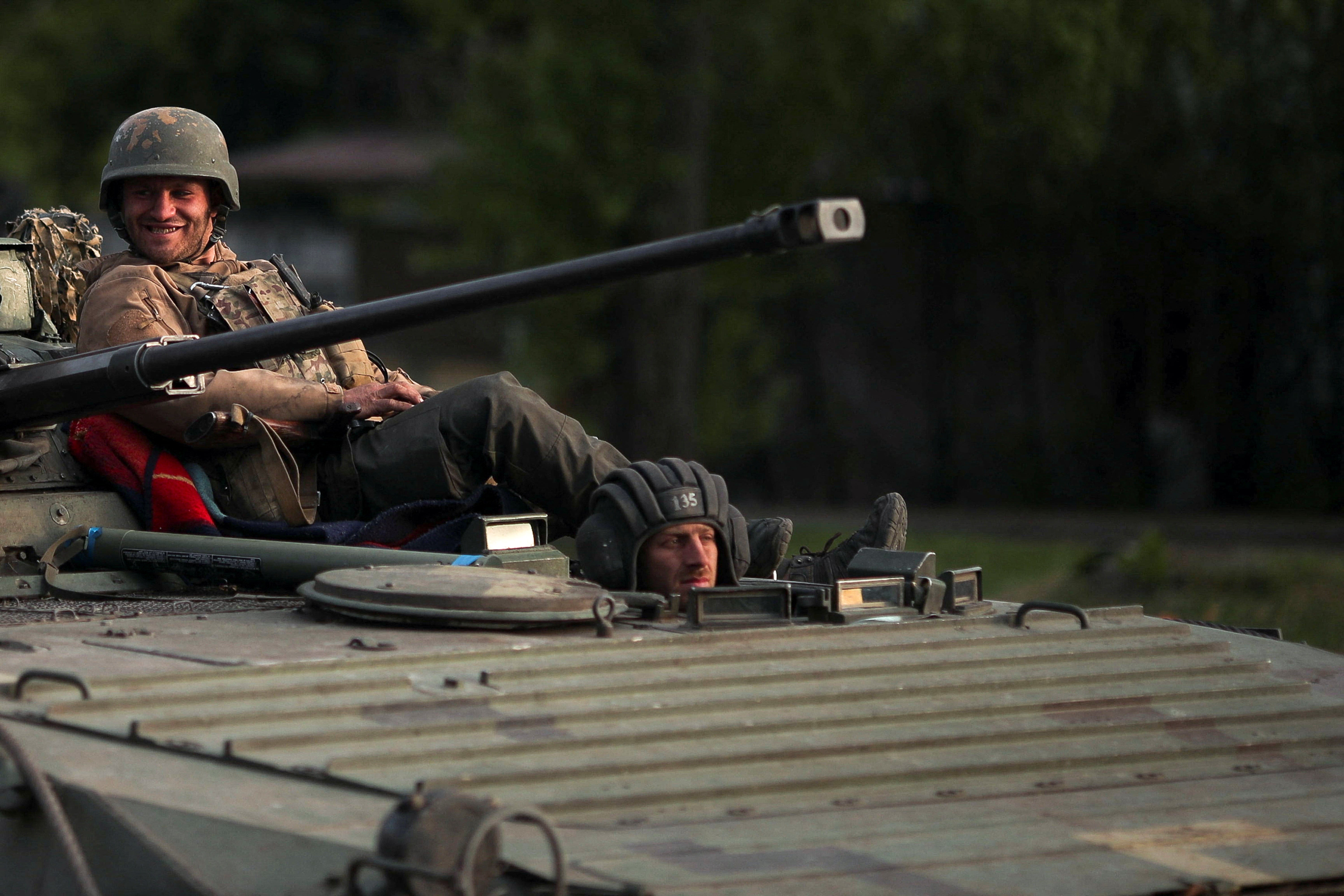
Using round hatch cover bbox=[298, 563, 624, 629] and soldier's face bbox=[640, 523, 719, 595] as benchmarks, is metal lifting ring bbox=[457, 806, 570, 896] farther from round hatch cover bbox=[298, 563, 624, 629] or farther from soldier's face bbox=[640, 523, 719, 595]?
soldier's face bbox=[640, 523, 719, 595]

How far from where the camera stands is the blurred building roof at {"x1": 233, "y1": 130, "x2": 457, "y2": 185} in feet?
81.7

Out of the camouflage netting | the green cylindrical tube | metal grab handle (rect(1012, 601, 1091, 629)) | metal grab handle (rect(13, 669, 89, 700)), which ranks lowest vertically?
metal grab handle (rect(1012, 601, 1091, 629))

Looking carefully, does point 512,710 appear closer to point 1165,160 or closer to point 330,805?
point 330,805

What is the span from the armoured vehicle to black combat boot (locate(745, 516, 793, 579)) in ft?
1.42

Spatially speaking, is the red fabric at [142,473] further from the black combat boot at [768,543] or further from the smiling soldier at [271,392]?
the black combat boot at [768,543]

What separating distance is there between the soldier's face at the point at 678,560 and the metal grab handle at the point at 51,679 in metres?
1.46

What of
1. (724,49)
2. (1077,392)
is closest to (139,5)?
(724,49)

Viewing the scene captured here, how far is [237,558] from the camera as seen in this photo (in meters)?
4.59

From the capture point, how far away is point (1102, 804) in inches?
130

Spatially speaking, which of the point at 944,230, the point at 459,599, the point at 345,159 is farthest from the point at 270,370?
the point at 345,159

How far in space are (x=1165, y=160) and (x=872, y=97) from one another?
2.39 metres

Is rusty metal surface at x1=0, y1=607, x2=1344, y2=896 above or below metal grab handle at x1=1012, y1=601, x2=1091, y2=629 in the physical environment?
below

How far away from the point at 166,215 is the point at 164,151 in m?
0.18

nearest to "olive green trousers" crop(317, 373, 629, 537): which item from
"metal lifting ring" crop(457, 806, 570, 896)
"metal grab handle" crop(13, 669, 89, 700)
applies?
"metal grab handle" crop(13, 669, 89, 700)
